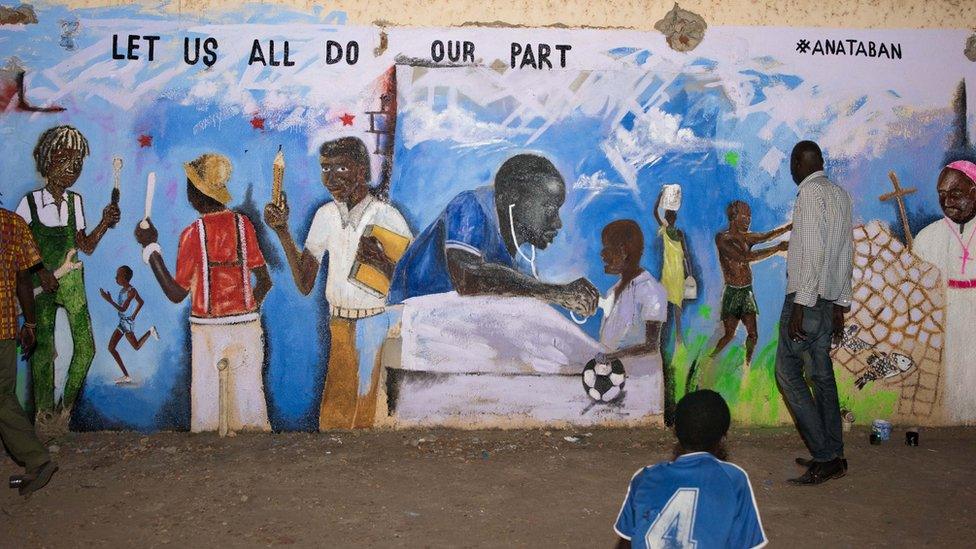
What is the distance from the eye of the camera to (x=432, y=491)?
4883 mm

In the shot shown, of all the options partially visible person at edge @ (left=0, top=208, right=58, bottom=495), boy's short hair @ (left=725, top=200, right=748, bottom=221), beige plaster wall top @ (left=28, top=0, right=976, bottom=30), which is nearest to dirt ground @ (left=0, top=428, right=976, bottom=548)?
partially visible person at edge @ (left=0, top=208, right=58, bottom=495)

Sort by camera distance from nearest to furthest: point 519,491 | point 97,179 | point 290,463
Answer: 1. point 519,491
2. point 290,463
3. point 97,179

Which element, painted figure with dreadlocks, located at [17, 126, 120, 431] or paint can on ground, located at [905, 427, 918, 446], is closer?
painted figure with dreadlocks, located at [17, 126, 120, 431]

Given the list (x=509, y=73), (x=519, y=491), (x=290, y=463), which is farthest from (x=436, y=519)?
(x=509, y=73)

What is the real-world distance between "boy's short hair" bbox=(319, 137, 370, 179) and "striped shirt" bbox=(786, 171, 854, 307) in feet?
8.65

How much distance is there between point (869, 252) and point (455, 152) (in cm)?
287

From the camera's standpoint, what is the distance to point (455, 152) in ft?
19.1

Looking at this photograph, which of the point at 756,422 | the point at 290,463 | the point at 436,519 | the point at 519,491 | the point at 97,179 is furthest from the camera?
the point at 756,422

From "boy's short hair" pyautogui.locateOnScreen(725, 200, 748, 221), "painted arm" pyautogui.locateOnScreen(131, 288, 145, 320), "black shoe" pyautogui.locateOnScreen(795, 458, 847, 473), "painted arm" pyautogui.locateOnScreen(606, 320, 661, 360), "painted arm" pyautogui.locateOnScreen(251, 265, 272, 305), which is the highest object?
"boy's short hair" pyautogui.locateOnScreen(725, 200, 748, 221)

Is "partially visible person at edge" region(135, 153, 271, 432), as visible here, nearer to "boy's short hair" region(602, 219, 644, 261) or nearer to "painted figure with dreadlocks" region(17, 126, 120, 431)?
"painted figure with dreadlocks" region(17, 126, 120, 431)

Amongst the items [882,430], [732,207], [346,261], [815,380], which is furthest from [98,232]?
[882,430]

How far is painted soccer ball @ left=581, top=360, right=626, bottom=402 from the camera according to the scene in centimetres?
600

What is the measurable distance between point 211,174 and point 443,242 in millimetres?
1531

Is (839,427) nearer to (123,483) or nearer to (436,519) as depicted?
(436,519)
